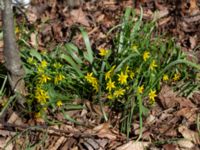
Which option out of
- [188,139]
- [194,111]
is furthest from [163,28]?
[188,139]

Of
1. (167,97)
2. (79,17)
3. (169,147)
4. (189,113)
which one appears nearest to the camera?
(169,147)

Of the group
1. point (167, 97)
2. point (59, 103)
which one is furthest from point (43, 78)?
point (167, 97)

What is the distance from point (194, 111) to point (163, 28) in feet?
3.67

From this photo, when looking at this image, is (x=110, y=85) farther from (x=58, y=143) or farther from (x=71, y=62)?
(x=58, y=143)

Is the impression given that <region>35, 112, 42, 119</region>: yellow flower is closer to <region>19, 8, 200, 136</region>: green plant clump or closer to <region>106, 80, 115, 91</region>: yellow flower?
<region>19, 8, 200, 136</region>: green plant clump

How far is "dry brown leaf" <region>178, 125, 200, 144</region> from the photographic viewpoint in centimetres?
322

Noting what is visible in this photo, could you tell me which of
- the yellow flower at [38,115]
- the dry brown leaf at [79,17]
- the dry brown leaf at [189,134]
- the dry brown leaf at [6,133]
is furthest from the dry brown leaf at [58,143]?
the dry brown leaf at [79,17]

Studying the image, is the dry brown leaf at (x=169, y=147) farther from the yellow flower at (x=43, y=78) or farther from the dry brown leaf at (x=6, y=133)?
the dry brown leaf at (x=6, y=133)

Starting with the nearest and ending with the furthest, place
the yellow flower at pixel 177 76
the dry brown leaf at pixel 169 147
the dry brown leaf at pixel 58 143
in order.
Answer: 1. the dry brown leaf at pixel 169 147
2. the dry brown leaf at pixel 58 143
3. the yellow flower at pixel 177 76

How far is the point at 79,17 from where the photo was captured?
461cm

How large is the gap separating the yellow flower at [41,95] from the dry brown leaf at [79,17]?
4.61ft

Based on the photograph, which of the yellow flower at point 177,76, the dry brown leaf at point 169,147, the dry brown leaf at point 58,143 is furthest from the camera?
the yellow flower at point 177,76

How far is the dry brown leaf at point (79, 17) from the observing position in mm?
4547

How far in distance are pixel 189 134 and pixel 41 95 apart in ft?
3.43
